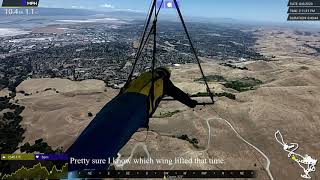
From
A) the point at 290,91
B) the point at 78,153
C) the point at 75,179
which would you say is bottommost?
the point at 290,91

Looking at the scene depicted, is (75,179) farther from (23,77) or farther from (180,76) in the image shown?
(23,77)

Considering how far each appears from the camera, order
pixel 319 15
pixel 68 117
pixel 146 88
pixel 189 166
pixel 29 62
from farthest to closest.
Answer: pixel 29 62, pixel 68 117, pixel 319 15, pixel 189 166, pixel 146 88

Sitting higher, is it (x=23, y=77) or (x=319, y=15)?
(x=319, y=15)

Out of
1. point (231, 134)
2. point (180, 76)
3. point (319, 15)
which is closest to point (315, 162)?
point (231, 134)

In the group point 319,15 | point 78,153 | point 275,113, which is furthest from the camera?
point 275,113

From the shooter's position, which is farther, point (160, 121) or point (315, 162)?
point (160, 121)
